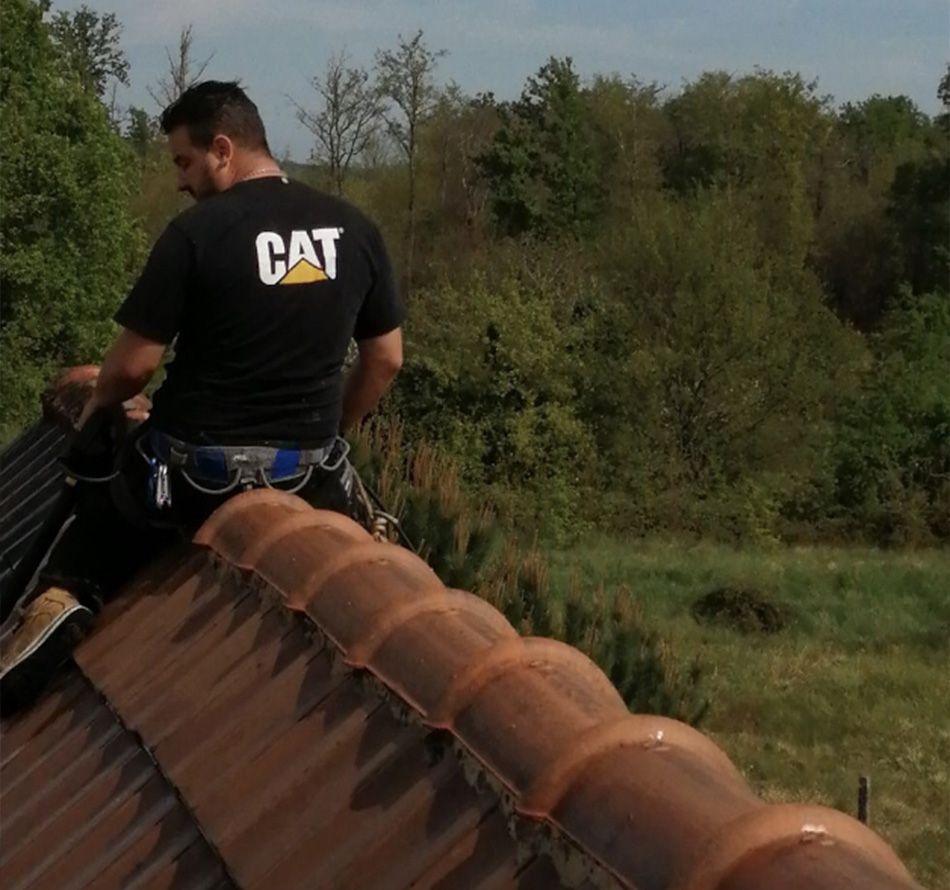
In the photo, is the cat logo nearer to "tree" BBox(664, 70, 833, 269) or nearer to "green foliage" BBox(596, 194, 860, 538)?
"green foliage" BBox(596, 194, 860, 538)

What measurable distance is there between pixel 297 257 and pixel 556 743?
72.8 inches

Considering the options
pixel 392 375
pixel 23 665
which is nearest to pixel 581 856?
pixel 23 665

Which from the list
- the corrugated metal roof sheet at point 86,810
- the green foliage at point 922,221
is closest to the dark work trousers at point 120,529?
the corrugated metal roof sheet at point 86,810

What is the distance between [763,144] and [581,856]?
58.4 metres

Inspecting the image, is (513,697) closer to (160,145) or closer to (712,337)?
(712,337)

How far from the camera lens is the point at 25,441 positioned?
26.8 feet

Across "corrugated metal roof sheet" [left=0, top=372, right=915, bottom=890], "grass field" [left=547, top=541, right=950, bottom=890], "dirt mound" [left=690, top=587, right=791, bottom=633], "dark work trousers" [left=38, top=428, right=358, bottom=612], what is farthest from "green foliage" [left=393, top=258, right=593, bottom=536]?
"corrugated metal roof sheet" [left=0, top=372, right=915, bottom=890]

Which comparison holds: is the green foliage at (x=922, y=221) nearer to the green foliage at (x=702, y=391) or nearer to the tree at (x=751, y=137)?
the tree at (x=751, y=137)

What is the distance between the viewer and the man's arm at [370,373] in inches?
164

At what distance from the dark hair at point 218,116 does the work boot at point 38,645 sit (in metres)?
1.19

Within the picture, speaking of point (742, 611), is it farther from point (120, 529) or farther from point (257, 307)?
point (257, 307)

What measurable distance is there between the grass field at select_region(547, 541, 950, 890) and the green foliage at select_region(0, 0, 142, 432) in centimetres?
1340

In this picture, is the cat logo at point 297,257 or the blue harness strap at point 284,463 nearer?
the cat logo at point 297,257

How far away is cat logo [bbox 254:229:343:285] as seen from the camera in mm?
3553
